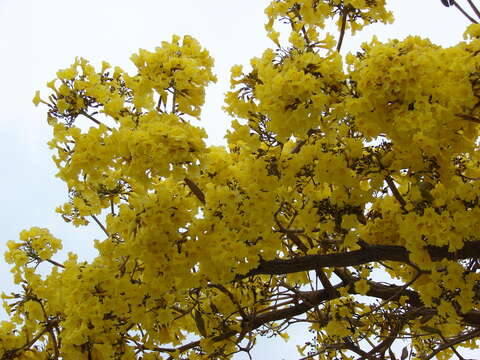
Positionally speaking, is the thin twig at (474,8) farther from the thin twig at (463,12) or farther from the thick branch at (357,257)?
the thick branch at (357,257)

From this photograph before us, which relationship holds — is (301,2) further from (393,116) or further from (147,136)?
(147,136)

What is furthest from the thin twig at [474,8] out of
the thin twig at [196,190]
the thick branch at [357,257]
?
the thin twig at [196,190]

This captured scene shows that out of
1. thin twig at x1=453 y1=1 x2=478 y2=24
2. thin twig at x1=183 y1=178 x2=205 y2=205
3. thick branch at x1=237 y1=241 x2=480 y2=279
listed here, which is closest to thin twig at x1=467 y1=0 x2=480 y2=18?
thin twig at x1=453 y1=1 x2=478 y2=24

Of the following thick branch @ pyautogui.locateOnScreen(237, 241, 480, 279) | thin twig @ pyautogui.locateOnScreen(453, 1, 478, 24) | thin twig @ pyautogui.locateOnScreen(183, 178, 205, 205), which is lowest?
thick branch @ pyautogui.locateOnScreen(237, 241, 480, 279)

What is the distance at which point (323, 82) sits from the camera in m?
3.60

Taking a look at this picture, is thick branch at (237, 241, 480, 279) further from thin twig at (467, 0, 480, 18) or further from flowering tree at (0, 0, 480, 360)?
thin twig at (467, 0, 480, 18)

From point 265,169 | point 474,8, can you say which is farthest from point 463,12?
point 265,169

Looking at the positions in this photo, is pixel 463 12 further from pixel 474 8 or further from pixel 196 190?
pixel 196 190

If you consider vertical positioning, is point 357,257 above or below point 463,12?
below

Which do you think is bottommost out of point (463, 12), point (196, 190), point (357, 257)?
point (357, 257)

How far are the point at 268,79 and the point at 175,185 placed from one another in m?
1.37

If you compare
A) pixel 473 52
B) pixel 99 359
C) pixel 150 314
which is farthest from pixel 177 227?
pixel 473 52

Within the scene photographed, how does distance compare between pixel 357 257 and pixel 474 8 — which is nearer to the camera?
pixel 357 257

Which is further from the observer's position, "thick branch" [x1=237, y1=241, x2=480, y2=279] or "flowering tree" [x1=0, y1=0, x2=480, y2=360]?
"thick branch" [x1=237, y1=241, x2=480, y2=279]
